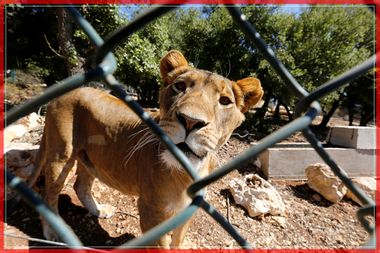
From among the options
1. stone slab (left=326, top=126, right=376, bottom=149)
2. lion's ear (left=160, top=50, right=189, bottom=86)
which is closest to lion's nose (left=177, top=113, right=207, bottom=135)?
lion's ear (left=160, top=50, right=189, bottom=86)

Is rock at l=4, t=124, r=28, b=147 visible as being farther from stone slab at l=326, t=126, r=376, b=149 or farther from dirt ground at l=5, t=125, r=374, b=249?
stone slab at l=326, t=126, r=376, b=149

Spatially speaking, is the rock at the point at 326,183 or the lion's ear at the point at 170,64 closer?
the lion's ear at the point at 170,64

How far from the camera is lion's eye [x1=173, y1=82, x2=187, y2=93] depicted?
195 cm

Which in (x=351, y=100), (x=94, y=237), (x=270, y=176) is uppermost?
(x=94, y=237)

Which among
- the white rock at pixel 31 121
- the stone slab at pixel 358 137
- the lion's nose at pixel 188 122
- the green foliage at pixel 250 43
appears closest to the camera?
the lion's nose at pixel 188 122

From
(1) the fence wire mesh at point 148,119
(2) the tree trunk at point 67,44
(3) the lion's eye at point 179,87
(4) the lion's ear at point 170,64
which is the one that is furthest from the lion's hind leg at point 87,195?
(2) the tree trunk at point 67,44

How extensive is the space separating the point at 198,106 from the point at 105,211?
2.20 metres

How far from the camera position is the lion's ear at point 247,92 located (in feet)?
7.20

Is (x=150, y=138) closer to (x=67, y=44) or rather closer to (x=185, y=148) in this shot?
(x=185, y=148)

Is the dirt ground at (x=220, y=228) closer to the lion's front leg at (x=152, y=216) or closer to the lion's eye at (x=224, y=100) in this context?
the lion's front leg at (x=152, y=216)

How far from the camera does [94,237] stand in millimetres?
3055

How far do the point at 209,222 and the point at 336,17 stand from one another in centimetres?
988

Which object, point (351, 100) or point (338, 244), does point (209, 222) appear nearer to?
point (338, 244)

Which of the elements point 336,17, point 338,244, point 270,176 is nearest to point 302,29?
point 336,17
